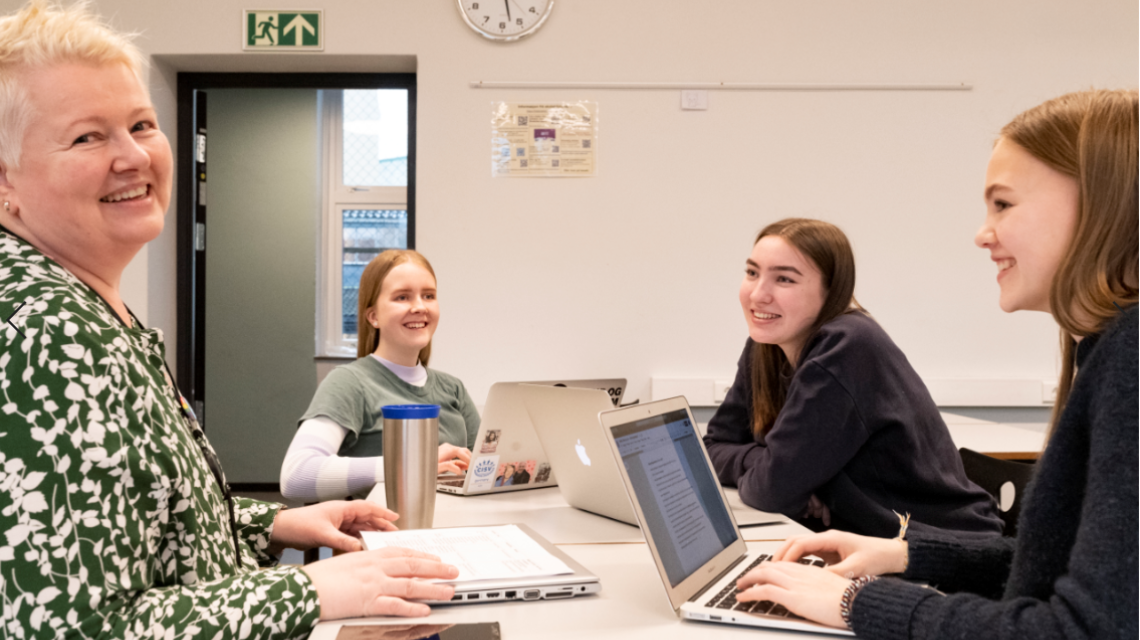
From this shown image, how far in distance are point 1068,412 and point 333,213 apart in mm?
4553

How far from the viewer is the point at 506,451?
169 cm

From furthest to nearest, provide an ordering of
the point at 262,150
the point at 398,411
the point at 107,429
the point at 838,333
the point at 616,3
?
the point at 262,150, the point at 616,3, the point at 838,333, the point at 398,411, the point at 107,429

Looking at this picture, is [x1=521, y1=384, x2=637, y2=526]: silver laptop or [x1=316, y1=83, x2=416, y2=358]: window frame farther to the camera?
[x1=316, y1=83, x2=416, y2=358]: window frame

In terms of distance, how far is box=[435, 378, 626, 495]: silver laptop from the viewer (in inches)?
63.0

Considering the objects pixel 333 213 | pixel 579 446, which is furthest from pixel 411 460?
pixel 333 213

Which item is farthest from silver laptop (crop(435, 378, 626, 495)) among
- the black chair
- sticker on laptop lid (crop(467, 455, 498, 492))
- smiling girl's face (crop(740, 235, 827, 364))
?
the black chair

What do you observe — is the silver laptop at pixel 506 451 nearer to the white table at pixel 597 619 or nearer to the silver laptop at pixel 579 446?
the silver laptop at pixel 579 446

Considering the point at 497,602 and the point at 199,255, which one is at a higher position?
the point at 199,255

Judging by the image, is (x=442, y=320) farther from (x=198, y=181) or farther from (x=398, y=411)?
(x=398, y=411)

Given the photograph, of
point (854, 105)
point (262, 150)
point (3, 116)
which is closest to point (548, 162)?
point (854, 105)

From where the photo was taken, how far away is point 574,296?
3.39 meters

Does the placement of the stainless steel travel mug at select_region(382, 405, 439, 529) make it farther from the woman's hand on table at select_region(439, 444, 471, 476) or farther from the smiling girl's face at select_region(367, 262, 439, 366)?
the smiling girl's face at select_region(367, 262, 439, 366)

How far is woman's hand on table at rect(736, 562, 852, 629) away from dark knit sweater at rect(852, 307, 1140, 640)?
31 millimetres

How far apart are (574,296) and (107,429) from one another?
2.67 meters
